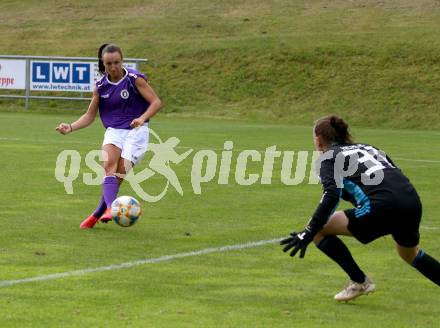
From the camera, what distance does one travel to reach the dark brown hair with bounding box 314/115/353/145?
26.6 feet

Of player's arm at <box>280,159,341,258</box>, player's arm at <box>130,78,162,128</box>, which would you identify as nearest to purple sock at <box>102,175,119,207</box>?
player's arm at <box>130,78,162,128</box>

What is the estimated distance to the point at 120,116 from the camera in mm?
12070

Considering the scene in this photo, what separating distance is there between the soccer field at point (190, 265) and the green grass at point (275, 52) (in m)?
20.9

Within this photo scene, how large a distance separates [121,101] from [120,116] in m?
0.17

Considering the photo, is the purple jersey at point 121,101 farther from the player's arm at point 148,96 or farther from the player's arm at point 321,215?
the player's arm at point 321,215

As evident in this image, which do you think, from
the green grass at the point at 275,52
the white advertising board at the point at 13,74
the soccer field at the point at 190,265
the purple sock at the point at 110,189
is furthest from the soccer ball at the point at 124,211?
the white advertising board at the point at 13,74

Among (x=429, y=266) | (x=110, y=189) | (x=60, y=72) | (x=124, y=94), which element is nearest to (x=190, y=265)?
(x=429, y=266)

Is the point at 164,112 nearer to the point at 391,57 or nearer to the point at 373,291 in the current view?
the point at 391,57

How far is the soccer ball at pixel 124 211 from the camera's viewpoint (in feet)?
37.3

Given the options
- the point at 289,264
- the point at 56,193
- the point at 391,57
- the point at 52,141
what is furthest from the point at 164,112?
the point at 289,264

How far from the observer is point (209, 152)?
72.8 feet

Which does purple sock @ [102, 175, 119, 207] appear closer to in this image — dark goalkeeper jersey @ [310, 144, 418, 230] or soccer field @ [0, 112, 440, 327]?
soccer field @ [0, 112, 440, 327]

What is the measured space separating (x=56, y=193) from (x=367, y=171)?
25.1 ft

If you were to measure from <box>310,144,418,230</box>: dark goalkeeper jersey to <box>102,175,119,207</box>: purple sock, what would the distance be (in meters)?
4.14
